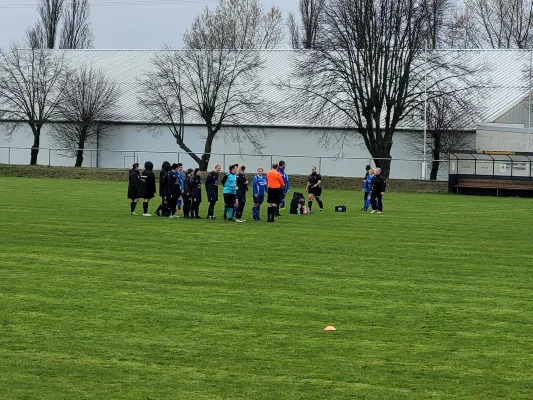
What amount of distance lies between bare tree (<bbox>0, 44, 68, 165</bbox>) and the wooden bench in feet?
99.9

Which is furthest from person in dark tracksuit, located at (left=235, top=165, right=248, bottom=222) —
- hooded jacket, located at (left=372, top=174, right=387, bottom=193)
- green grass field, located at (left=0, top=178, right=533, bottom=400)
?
hooded jacket, located at (left=372, top=174, right=387, bottom=193)

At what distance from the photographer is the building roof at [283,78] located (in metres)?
66.1

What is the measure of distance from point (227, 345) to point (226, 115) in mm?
60186

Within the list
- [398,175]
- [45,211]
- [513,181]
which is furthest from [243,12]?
[45,211]

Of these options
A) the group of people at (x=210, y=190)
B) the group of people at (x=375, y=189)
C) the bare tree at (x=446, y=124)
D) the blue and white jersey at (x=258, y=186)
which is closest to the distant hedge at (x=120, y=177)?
the bare tree at (x=446, y=124)

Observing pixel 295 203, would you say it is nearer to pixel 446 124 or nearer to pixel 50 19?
pixel 446 124

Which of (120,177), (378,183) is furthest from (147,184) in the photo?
(120,177)

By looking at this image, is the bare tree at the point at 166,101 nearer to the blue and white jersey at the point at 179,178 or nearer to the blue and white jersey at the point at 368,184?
the blue and white jersey at the point at 368,184

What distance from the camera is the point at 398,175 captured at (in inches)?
2530

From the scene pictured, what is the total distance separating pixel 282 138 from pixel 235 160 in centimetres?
348

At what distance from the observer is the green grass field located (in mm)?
9477

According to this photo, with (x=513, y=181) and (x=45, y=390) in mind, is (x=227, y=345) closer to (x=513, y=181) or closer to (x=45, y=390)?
(x=45, y=390)

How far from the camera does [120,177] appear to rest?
203ft

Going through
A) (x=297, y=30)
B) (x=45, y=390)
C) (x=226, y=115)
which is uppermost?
(x=297, y=30)
